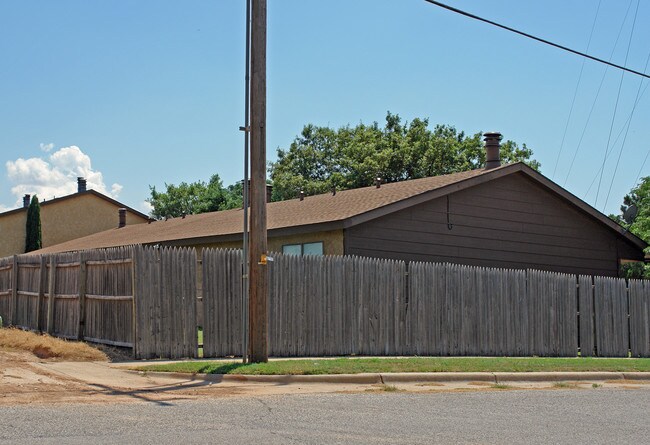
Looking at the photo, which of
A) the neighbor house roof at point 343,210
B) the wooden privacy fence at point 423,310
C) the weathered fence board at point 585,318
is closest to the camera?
the wooden privacy fence at point 423,310

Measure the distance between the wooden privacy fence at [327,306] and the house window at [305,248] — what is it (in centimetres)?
341

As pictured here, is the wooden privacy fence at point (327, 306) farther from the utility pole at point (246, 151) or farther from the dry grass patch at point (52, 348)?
the utility pole at point (246, 151)

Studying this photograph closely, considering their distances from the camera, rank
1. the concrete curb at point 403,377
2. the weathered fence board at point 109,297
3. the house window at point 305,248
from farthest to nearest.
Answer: the house window at point 305,248
the weathered fence board at point 109,297
the concrete curb at point 403,377

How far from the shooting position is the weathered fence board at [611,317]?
22359 millimetres

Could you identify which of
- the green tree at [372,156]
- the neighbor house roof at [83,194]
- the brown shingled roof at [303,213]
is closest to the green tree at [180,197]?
the green tree at [372,156]

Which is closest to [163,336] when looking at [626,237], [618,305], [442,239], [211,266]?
[211,266]

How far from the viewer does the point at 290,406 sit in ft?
Result: 35.3

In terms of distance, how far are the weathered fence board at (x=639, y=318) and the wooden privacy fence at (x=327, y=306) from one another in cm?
3

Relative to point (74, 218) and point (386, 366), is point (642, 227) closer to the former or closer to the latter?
point (386, 366)

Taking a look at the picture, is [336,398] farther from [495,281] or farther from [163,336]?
[495,281]

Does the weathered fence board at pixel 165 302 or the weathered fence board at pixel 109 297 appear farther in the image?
the weathered fence board at pixel 109 297

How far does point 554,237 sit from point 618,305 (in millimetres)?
3465

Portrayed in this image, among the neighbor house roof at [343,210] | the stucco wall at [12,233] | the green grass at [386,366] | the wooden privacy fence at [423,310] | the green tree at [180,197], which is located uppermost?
the green tree at [180,197]

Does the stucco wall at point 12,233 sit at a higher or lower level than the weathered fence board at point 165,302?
A: higher
